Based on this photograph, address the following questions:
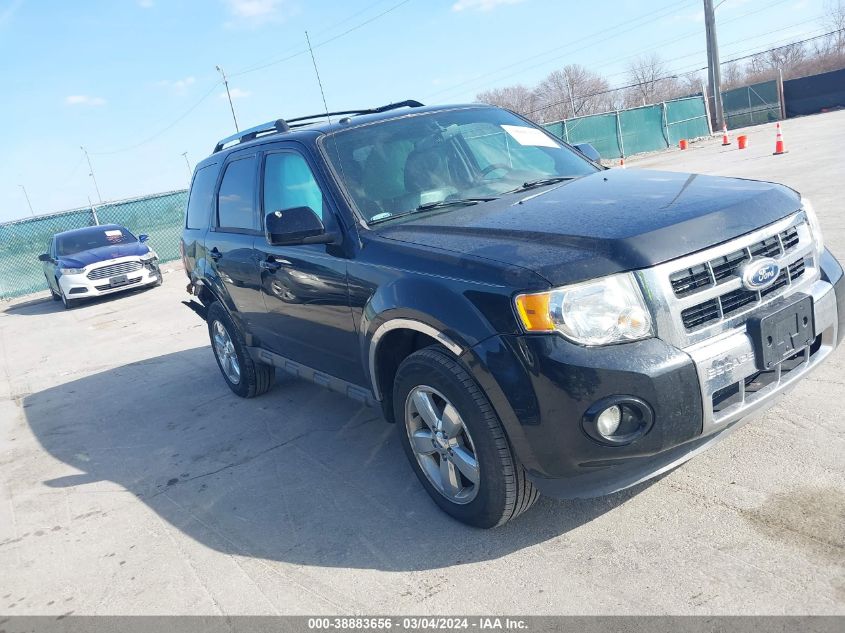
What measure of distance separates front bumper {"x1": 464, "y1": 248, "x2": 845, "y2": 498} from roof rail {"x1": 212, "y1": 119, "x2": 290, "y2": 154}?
2.66 m

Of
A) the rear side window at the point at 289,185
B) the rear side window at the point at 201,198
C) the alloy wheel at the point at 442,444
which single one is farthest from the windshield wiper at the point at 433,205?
the rear side window at the point at 201,198

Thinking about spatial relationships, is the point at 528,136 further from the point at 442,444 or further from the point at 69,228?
the point at 69,228

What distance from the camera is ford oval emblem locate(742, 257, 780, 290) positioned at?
281 centimetres

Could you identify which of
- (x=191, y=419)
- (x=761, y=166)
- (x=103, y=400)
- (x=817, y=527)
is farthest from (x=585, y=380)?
(x=761, y=166)

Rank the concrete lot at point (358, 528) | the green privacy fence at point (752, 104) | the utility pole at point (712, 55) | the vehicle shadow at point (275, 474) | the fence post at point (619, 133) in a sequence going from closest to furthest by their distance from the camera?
the concrete lot at point (358, 528)
the vehicle shadow at point (275, 474)
the fence post at point (619, 133)
the utility pole at point (712, 55)
the green privacy fence at point (752, 104)

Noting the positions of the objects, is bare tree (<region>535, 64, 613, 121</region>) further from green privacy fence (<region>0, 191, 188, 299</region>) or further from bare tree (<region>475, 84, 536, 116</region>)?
green privacy fence (<region>0, 191, 188, 299</region>)

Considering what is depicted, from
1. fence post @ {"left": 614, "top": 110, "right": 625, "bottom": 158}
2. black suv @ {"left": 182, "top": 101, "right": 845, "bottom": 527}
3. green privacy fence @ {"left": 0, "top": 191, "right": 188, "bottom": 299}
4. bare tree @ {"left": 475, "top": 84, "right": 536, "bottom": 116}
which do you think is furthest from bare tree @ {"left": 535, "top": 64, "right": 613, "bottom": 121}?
black suv @ {"left": 182, "top": 101, "right": 845, "bottom": 527}

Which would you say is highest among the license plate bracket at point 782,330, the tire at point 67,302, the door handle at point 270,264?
the door handle at point 270,264

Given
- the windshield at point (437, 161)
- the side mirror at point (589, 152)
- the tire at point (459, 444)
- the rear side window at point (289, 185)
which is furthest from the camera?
the side mirror at point (589, 152)

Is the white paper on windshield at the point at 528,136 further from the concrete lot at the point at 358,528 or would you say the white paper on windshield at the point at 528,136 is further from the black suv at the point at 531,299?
the concrete lot at the point at 358,528

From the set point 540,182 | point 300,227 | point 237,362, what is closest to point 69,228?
point 237,362

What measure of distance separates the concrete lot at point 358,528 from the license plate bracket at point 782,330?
680 millimetres

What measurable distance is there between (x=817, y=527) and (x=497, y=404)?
4.55 feet

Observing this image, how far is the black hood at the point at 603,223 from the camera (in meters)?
2.69
